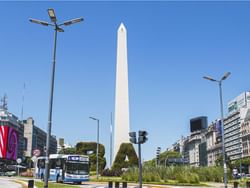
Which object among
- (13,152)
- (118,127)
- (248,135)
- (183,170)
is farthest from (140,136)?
(13,152)

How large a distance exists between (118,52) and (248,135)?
277 feet

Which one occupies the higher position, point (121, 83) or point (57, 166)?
point (121, 83)

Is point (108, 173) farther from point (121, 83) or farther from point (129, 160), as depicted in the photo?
point (121, 83)

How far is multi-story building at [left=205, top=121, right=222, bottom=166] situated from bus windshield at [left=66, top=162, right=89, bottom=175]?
128m

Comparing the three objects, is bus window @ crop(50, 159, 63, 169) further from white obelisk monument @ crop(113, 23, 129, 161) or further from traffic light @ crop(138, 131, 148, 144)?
traffic light @ crop(138, 131, 148, 144)

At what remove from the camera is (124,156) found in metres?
58.1

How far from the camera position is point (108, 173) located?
190 ft

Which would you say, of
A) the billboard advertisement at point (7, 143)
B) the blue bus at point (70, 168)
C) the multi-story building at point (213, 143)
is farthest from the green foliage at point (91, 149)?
the multi-story building at point (213, 143)

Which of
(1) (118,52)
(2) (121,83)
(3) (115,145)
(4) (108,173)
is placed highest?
(1) (118,52)

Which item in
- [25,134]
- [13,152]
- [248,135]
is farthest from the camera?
[25,134]

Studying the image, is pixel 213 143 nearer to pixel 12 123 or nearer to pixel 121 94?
pixel 12 123

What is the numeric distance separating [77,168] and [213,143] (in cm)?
14458

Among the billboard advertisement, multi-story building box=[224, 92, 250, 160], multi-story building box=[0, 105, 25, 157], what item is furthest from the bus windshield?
multi-story building box=[224, 92, 250, 160]

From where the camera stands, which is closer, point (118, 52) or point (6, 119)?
point (118, 52)
